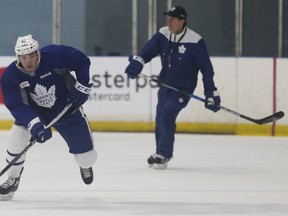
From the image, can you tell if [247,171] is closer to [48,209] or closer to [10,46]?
[48,209]

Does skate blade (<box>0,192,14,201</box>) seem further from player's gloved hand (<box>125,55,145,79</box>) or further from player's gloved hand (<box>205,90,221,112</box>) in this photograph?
player's gloved hand (<box>205,90,221,112</box>)

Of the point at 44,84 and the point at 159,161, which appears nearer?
the point at 44,84

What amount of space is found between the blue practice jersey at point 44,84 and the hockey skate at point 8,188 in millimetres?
346

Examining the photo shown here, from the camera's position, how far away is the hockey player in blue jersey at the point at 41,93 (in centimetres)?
588

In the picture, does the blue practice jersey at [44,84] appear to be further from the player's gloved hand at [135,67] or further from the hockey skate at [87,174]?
the player's gloved hand at [135,67]

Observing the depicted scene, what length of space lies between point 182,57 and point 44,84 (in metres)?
2.18

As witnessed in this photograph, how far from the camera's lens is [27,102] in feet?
19.8

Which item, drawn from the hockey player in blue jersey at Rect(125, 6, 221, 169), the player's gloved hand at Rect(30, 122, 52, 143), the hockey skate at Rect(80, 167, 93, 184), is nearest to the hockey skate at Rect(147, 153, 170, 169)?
the hockey player in blue jersey at Rect(125, 6, 221, 169)

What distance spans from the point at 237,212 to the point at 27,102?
53.1 inches

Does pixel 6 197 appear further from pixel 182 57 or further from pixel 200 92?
pixel 200 92

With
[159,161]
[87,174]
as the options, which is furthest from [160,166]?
[87,174]

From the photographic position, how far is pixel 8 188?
Result: 6.11 m

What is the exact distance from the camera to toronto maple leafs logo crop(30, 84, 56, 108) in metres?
5.97

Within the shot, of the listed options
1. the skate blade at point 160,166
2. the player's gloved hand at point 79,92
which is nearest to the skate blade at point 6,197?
the player's gloved hand at point 79,92
